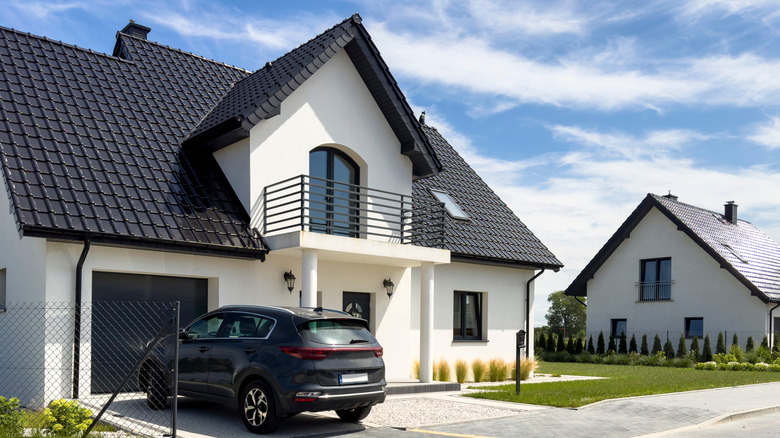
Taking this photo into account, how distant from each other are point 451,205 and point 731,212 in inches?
951

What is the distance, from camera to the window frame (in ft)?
63.2

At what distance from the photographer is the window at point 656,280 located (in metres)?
34.3

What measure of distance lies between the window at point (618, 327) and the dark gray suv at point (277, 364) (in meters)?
27.5

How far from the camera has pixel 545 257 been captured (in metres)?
21.0

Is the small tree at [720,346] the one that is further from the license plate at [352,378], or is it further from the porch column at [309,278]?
the license plate at [352,378]

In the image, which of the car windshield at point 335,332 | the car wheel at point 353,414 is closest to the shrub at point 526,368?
the car wheel at point 353,414

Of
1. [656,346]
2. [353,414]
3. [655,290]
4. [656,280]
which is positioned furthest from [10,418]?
[656,280]

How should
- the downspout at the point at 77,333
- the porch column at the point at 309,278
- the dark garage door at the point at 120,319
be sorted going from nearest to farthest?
1. the downspout at the point at 77,333
2. the dark garage door at the point at 120,319
3. the porch column at the point at 309,278

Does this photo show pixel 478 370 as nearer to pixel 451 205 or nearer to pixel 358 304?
pixel 358 304

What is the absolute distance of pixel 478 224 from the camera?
20.4 meters

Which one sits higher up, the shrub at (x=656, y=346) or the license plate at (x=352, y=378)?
the license plate at (x=352, y=378)

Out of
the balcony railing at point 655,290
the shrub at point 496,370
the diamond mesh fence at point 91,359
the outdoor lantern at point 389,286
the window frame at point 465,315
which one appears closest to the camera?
the diamond mesh fence at point 91,359

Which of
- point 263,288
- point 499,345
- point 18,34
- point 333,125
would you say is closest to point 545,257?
point 499,345

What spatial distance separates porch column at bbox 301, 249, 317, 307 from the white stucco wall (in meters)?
23.3
